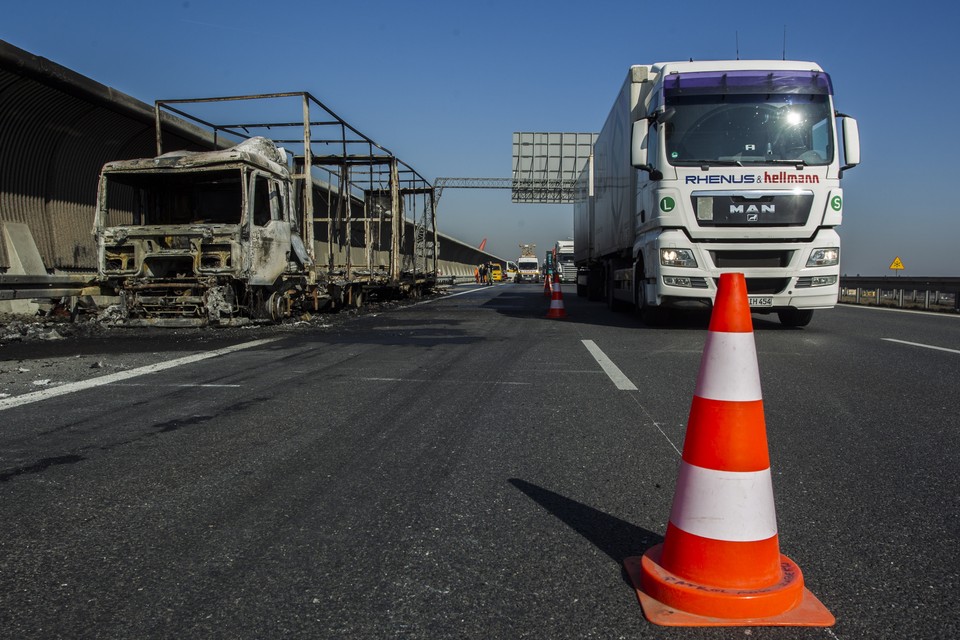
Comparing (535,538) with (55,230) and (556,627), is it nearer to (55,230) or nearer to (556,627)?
(556,627)

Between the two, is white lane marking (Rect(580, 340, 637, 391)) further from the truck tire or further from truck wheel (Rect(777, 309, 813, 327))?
the truck tire

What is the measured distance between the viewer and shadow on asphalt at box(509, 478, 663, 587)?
2.56m

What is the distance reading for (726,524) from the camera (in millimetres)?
2209

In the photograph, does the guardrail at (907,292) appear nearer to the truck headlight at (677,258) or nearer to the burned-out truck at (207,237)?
the truck headlight at (677,258)

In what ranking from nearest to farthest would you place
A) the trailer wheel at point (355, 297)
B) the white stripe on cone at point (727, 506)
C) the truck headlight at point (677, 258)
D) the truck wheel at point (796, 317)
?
the white stripe on cone at point (727, 506)
the truck headlight at point (677, 258)
the truck wheel at point (796, 317)
the trailer wheel at point (355, 297)

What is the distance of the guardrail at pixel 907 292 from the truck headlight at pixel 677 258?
10.3 m

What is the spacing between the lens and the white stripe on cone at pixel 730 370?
2.34 metres

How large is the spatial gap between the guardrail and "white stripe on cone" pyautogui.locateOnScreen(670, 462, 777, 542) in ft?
57.6

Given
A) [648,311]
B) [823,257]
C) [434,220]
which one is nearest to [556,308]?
[648,311]

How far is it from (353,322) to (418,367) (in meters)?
5.94

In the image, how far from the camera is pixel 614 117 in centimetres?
1433

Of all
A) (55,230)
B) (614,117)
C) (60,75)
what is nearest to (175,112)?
(60,75)

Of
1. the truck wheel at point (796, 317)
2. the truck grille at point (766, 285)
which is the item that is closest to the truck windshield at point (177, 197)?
the truck grille at point (766, 285)

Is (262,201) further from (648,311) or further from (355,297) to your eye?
(648,311)
